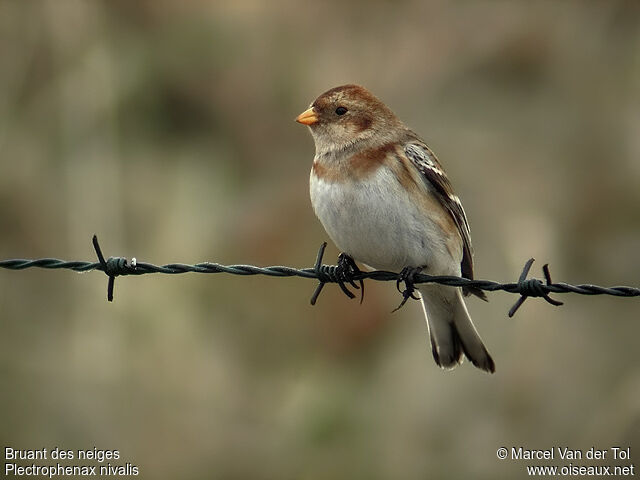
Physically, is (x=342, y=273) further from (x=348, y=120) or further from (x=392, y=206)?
(x=348, y=120)

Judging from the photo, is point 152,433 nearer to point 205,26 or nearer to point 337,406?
point 337,406

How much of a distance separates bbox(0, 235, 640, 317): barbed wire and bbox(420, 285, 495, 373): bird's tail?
62cm

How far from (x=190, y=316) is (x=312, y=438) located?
164 cm

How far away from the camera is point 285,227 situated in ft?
33.4

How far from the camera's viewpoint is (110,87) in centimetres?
1012

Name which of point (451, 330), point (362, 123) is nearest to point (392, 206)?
point (362, 123)

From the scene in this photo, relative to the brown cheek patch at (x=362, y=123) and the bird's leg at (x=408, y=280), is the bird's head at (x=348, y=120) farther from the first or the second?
the bird's leg at (x=408, y=280)

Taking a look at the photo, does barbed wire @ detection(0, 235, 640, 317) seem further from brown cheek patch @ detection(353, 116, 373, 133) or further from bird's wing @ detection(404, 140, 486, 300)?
brown cheek patch @ detection(353, 116, 373, 133)

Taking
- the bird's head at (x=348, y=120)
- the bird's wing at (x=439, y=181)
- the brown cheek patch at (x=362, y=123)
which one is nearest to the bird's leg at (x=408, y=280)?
the bird's wing at (x=439, y=181)

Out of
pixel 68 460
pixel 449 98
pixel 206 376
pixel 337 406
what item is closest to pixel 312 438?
pixel 337 406

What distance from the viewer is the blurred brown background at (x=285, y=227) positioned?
8836mm

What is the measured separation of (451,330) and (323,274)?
1.10m

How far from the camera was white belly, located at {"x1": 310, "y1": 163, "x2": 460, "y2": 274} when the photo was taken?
5145 millimetres

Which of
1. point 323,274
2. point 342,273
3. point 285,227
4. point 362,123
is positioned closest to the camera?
point 323,274
